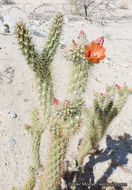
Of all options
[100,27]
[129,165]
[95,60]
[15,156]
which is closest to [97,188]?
[129,165]

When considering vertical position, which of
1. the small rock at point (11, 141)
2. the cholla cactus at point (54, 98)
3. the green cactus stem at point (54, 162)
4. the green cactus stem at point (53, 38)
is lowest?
the small rock at point (11, 141)

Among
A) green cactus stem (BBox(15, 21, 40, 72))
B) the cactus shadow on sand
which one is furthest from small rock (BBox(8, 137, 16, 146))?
green cactus stem (BBox(15, 21, 40, 72))

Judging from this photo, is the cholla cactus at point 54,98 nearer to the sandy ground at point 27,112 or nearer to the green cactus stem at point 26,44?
the green cactus stem at point 26,44

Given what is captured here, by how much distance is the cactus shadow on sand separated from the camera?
2.78m

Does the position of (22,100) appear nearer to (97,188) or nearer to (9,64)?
(9,64)

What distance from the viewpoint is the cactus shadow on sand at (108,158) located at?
278cm

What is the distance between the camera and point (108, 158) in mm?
3248

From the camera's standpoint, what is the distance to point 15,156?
278 centimetres

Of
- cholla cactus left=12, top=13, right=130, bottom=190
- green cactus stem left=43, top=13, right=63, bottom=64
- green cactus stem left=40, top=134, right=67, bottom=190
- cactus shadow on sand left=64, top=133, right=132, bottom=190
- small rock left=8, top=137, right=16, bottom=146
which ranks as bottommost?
cactus shadow on sand left=64, top=133, right=132, bottom=190

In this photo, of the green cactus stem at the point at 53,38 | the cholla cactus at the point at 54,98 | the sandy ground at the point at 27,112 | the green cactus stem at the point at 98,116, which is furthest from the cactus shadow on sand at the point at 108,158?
the green cactus stem at the point at 53,38

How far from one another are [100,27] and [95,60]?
6.66 meters

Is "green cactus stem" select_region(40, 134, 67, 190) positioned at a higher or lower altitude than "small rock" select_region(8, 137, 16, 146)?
higher

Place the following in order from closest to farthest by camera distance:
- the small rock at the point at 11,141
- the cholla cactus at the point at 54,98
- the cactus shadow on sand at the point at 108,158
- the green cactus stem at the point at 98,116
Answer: the cholla cactus at the point at 54,98
the green cactus stem at the point at 98,116
the cactus shadow on sand at the point at 108,158
the small rock at the point at 11,141

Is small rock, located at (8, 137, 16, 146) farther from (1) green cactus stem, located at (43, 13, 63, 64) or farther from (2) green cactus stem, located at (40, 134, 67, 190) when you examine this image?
(1) green cactus stem, located at (43, 13, 63, 64)
